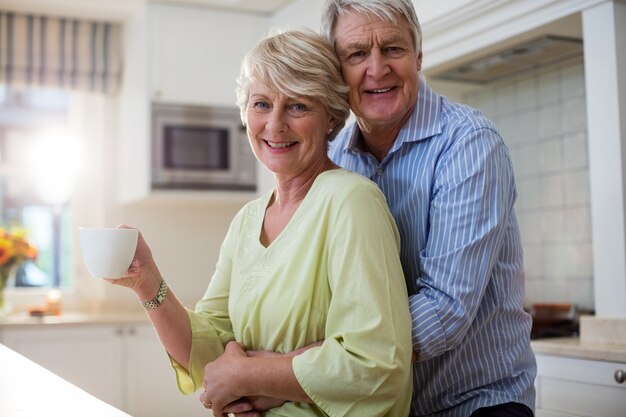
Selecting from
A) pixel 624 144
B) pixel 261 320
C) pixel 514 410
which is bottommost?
pixel 514 410

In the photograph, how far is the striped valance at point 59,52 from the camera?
430cm

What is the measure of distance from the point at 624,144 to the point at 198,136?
7.56ft

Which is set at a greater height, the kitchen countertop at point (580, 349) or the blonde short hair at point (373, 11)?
the blonde short hair at point (373, 11)

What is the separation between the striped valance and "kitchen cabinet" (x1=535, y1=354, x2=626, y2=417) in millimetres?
2943

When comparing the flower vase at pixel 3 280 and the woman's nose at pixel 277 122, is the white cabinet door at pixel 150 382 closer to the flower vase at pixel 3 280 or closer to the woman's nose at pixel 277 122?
the flower vase at pixel 3 280

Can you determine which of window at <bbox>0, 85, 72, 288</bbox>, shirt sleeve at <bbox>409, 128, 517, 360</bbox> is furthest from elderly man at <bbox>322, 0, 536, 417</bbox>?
window at <bbox>0, 85, 72, 288</bbox>

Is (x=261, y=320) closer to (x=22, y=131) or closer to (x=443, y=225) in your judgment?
(x=443, y=225)

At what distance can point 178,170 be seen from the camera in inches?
164

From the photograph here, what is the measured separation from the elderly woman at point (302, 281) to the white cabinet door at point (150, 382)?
2544 mm

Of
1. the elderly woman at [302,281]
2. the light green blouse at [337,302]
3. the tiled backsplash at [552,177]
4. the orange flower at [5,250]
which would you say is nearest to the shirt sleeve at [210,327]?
the elderly woman at [302,281]

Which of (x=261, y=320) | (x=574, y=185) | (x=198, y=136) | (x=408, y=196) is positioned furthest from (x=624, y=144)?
(x=198, y=136)

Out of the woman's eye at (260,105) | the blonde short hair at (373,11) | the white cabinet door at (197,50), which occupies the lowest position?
the woman's eye at (260,105)

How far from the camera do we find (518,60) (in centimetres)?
335

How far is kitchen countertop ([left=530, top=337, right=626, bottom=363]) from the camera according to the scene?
2.34 m
